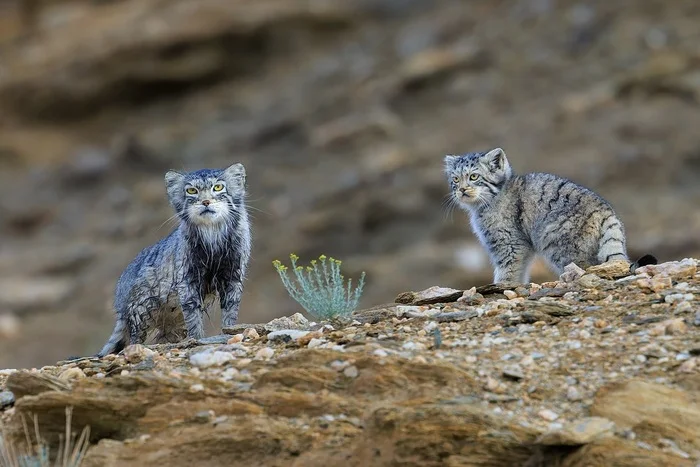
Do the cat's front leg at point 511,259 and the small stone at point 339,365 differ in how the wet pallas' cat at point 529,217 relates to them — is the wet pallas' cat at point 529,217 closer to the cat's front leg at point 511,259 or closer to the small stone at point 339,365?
the cat's front leg at point 511,259

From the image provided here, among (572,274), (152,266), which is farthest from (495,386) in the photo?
(152,266)

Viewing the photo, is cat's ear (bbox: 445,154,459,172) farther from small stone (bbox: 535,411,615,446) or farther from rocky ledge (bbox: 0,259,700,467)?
small stone (bbox: 535,411,615,446)

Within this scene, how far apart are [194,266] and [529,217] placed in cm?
371

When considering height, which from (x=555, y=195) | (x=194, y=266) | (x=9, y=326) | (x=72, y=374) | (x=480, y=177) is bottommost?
(x=72, y=374)

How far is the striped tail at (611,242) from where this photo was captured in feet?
38.3

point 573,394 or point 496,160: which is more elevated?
point 496,160

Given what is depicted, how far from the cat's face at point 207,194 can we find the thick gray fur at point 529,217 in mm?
2961

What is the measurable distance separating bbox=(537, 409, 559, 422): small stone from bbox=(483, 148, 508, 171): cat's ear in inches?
254

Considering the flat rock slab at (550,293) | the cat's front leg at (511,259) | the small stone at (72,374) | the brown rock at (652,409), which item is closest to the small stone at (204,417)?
the small stone at (72,374)

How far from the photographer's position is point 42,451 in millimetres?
7555

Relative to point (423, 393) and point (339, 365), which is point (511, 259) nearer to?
point (339, 365)

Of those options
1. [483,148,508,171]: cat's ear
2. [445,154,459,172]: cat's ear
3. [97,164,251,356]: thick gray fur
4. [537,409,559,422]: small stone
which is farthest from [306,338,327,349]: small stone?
[445,154,459,172]: cat's ear

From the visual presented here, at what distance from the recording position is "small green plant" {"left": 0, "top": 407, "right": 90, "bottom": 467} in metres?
7.35

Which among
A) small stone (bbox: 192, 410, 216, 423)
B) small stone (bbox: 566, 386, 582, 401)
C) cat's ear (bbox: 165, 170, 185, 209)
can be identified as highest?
cat's ear (bbox: 165, 170, 185, 209)
